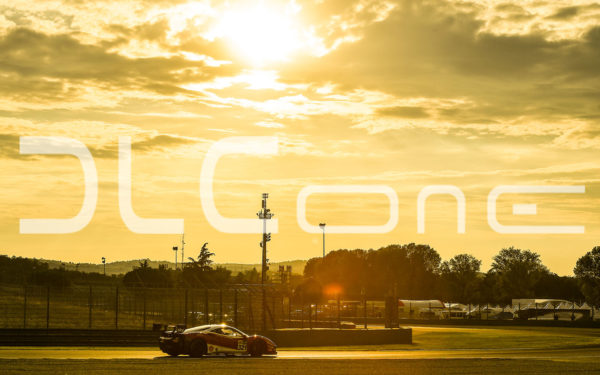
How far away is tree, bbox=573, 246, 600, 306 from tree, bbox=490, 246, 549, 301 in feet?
70.0

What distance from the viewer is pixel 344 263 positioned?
643ft

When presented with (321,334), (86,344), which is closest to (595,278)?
(321,334)

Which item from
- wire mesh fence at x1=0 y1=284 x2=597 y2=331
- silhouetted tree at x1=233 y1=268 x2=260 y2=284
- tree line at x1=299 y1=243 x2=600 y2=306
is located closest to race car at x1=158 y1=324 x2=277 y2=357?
wire mesh fence at x1=0 y1=284 x2=597 y2=331

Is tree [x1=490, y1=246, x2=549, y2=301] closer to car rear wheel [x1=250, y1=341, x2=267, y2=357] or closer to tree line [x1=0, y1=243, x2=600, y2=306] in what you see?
tree line [x1=0, y1=243, x2=600, y2=306]

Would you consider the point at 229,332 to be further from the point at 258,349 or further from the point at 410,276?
the point at 410,276

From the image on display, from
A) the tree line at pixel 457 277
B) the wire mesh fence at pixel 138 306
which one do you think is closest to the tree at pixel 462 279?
the tree line at pixel 457 277

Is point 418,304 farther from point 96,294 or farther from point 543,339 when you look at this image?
point 96,294

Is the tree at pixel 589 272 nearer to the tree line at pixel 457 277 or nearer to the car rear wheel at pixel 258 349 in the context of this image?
the tree line at pixel 457 277

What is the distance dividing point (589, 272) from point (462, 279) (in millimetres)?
35786

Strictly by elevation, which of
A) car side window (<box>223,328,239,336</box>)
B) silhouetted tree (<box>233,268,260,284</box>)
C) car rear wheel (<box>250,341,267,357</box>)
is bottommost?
car rear wheel (<box>250,341,267,357</box>)

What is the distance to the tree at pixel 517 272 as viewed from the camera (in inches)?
5714

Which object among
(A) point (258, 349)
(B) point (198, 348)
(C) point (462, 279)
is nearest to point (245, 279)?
(C) point (462, 279)

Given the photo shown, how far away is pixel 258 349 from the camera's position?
3103 cm

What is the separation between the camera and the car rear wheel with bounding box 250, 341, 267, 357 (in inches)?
1216
